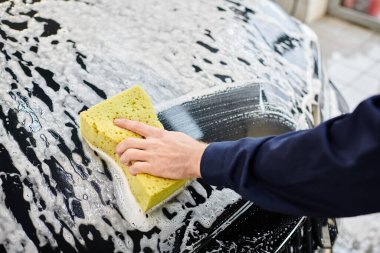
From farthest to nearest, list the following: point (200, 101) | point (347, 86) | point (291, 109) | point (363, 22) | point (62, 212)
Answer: point (363, 22)
point (347, 86)
point (291, 109)
point (200, 101)
point (62, 212)

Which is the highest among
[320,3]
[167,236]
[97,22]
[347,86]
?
[97,22]

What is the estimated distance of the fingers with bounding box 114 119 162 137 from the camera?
114 cm

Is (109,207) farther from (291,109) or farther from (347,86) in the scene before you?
(347,86)

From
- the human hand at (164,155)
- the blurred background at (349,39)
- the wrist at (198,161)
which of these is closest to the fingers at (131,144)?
the human hand at (164,155)

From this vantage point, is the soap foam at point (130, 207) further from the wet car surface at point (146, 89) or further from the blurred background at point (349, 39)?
the blurred background at point (349, 39)

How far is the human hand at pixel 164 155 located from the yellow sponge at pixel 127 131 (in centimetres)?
2

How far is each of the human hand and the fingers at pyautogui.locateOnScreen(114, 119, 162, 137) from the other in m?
0.02

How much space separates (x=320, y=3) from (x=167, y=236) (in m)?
3.59

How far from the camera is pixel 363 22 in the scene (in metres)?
4.11

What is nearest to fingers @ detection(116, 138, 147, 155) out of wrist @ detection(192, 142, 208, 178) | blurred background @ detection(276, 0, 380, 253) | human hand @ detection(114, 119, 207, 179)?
human hand @ detection(114, 119, 207, 179)

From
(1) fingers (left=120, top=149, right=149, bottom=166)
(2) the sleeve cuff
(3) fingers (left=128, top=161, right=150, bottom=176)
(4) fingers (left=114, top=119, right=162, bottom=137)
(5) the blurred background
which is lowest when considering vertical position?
(5) the blurred background

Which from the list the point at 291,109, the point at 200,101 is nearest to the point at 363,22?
the point at 291,109

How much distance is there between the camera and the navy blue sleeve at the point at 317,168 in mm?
806

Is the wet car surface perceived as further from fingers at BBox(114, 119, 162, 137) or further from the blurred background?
the blurred background
